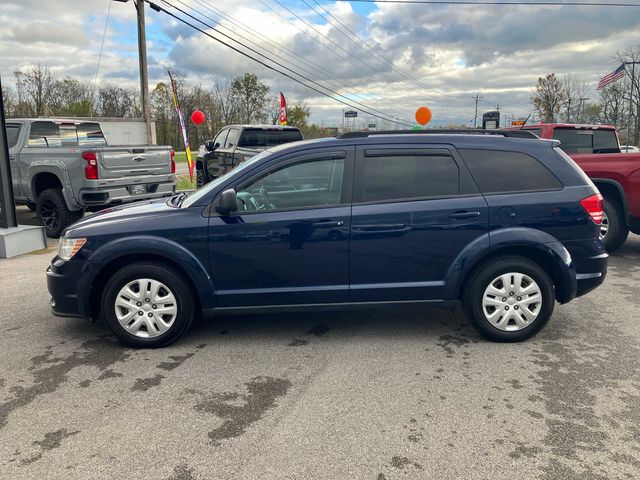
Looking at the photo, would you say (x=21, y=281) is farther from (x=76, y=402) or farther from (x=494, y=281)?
(x=494, y=281)

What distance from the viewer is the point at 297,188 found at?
4.19 m

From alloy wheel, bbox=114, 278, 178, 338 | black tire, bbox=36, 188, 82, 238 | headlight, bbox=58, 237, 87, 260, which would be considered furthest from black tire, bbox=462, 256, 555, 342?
black tire, bbox=36, 188, 82, 238

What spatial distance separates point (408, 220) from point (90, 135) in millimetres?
8419

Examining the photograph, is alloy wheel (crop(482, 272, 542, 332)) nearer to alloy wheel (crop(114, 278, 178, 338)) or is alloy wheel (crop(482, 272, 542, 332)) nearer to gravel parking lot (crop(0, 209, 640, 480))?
gravel parking lot (crop(0, 209, 640, 480))

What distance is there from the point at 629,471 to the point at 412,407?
120 cm

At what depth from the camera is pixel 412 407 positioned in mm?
3201

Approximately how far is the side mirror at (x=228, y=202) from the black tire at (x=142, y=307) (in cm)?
68

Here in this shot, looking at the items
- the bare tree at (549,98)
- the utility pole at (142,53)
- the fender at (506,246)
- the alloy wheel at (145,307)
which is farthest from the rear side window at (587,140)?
the bare tree at (549,98)

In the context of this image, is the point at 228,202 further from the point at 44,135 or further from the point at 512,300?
the point at 44,135

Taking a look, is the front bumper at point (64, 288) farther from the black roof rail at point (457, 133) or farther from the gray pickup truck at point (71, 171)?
the gray pickup truck at point (71, 171)

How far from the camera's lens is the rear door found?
4098 mm

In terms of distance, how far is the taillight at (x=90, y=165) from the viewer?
814cm

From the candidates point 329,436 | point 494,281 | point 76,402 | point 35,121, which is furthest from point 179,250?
point 35,121

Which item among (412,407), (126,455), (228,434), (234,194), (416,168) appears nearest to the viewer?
(126,455)
